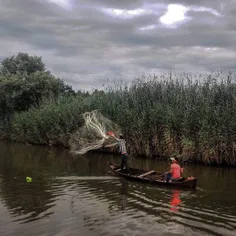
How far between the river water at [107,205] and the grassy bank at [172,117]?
6.55 ft

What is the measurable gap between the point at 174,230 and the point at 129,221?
1381mm

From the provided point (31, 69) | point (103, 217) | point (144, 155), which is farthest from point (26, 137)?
point (103, 217)

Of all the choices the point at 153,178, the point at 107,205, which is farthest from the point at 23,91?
the point at 107,205

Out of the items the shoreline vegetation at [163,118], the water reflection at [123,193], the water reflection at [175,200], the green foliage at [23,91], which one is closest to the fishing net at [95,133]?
the shoreline vegetation at [163,118]

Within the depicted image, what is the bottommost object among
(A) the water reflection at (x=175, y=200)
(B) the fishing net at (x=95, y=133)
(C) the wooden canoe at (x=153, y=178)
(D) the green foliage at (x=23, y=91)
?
(A) the water reflection at (x=175, y=200)

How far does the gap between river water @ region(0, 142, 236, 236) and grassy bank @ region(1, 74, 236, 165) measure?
6.55ft

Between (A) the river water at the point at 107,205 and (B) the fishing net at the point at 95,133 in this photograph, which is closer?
(A) the river water at the point at 107,205

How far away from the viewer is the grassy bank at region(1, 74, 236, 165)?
2091cm

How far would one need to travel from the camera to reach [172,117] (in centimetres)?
2309

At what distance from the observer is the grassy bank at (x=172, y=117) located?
20.9 meters

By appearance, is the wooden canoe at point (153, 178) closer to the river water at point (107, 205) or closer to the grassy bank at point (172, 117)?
the river water at point (107, 205)

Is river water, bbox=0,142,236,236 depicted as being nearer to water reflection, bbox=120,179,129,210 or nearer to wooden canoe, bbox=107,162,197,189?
water reflection, bbox=120,179,129,210

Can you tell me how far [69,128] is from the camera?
31.2m

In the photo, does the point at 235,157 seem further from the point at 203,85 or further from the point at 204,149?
the point at 203,85
